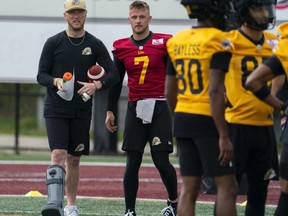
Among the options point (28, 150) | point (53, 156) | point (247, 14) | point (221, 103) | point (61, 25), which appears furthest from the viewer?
point (28, 150)

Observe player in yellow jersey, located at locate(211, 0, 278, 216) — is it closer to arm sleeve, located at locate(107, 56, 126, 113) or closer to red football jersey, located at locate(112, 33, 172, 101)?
red football jersey, located at locate(112, 33, 172, 101)

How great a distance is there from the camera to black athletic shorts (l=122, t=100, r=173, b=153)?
388 inches

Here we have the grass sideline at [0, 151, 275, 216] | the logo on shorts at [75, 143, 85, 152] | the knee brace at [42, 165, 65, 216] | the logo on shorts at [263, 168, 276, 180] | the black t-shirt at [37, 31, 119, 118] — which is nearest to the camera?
the logo on shorts at [263, 168, 276, 180]

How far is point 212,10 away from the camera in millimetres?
7562

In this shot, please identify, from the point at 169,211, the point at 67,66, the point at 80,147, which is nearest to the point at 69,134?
the point at 80,147

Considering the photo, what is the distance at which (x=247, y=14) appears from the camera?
782 cm

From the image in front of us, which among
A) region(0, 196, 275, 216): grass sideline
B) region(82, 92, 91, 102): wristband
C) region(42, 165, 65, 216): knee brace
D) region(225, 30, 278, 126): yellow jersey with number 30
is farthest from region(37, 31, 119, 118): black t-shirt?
region(225, 30, 278, 126): yellow jersey with number 30

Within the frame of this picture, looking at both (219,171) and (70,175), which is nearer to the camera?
(219,171)

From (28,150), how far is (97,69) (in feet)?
41.7

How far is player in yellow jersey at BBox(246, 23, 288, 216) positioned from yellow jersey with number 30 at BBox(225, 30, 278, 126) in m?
0.23

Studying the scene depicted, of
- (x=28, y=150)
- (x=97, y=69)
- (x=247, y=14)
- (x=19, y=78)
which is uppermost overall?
(x=247, y=14)

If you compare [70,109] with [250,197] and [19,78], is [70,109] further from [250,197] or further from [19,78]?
[19,78]

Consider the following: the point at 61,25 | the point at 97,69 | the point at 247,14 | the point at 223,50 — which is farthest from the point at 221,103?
the point at 61,25

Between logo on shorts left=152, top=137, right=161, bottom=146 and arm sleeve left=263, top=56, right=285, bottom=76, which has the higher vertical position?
arm sleeve left=263, top=56, right=285, bottom=76
